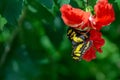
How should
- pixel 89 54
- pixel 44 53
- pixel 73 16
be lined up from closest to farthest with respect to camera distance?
1. pixel 73 16
2. pixel 89 54
3. pixel 44 53

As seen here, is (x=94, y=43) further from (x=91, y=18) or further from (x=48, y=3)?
(x=48, y=3)

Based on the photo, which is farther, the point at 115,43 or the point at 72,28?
the point at 115,43

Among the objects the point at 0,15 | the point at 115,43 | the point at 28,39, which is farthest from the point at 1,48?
the point at 0,15

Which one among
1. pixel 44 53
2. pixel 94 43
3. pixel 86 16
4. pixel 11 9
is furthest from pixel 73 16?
pixel 44 53

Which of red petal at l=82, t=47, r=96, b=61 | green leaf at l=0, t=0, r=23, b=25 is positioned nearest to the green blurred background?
green leaf at l=0, t=0, r=23, b=25

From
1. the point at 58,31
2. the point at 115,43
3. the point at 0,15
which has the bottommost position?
the point at 115,43

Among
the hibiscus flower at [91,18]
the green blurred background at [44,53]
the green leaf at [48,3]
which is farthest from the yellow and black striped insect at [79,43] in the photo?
the green blurred background at [44,53]

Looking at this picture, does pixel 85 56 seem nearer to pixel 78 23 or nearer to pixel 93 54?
pixel 93 54
